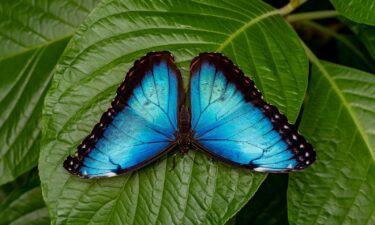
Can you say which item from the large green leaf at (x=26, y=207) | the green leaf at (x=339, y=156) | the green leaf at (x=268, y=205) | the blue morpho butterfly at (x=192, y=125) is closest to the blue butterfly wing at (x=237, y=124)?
the blue morpho butterfly at (x=192, y=125)

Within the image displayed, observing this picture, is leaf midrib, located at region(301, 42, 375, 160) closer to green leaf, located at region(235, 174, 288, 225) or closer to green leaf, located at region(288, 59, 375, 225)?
green leaf, located at region(288, 59, 375, 225)

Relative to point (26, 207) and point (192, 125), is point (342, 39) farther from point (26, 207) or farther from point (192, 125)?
point (26, 207)

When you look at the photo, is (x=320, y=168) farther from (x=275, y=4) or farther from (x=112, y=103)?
(x=275, y=4)

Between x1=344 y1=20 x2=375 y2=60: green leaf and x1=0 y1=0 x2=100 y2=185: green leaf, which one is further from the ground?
x1=344 y1=20 x2=375 y2=60: green leaf

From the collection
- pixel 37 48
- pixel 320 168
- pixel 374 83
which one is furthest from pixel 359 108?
pixel 37 48

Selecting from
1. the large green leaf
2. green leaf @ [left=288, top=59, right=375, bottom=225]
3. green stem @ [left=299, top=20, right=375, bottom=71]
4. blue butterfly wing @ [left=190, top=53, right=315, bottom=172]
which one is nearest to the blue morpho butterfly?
blue butterfly wing @ [left=190, top=53, right=315, bottom=172]

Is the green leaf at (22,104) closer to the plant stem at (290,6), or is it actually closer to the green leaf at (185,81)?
the green leaf at (185,81)
